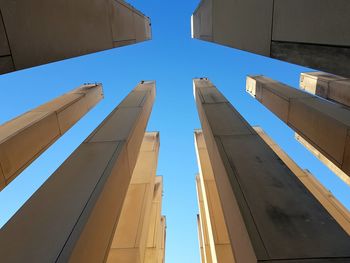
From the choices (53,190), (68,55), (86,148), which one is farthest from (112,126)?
(53,190)

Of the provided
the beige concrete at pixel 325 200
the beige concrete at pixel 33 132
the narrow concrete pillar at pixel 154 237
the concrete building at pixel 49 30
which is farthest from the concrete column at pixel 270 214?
the narrow concrete pillar at pixel 154 237

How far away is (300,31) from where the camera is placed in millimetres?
3787

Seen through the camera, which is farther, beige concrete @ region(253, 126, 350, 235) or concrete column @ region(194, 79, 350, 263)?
beige concrete @ region(253, 126, 350, 235)

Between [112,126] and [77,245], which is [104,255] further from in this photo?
[112,126]

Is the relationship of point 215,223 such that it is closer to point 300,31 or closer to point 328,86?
point 300,31

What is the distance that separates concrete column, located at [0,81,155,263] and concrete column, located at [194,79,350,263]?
81.3 inches

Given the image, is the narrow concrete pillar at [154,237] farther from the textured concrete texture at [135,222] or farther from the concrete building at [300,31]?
the concrete building at [300,31]

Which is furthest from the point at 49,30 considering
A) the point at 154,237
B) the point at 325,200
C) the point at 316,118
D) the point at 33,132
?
the point at 154,237

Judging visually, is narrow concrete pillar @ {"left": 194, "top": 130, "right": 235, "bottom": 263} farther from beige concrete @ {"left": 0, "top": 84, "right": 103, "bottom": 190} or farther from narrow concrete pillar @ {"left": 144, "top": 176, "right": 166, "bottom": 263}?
beige concrete @ {"left": 0, "top": 84, "right": 103, "bottom": 190}

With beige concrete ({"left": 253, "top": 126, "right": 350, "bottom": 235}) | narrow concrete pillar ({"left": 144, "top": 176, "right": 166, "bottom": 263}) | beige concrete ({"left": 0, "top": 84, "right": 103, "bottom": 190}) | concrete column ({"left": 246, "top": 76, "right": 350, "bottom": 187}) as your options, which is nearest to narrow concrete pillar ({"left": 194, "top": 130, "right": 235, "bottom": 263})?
narrow concrete pillar ({"left": 144, "top": 176, "right": 166, "bottom": 263})

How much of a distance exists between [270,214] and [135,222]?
21.7 feet

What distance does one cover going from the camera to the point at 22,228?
148 inches

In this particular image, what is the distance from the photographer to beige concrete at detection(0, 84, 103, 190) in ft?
27.9

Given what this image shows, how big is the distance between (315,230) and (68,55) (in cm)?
493
